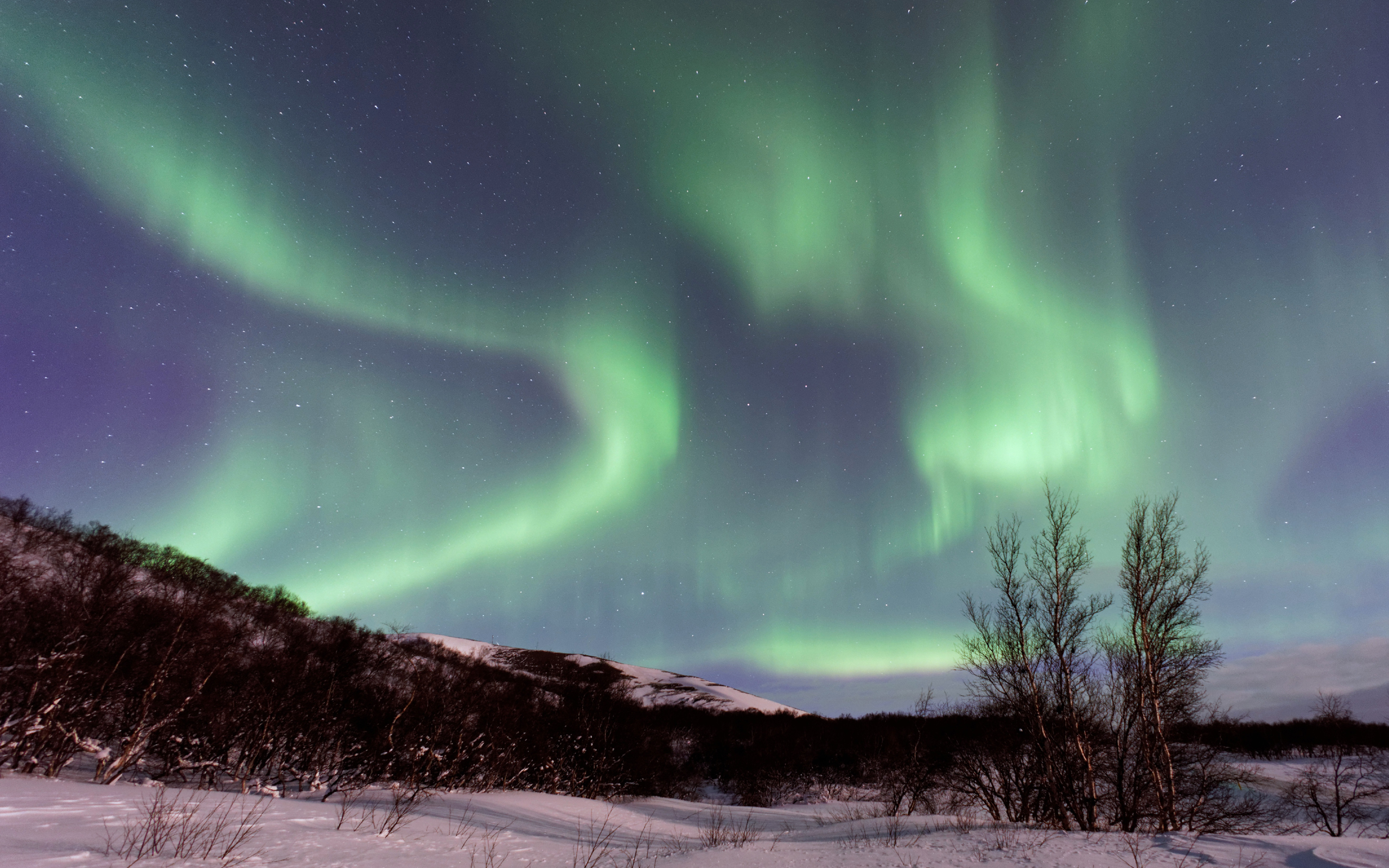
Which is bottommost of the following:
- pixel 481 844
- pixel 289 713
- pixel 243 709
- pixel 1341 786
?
pixel 1341 786

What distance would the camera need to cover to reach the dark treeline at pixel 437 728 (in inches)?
941

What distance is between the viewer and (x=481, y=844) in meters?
15.9

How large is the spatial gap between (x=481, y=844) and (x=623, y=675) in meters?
123

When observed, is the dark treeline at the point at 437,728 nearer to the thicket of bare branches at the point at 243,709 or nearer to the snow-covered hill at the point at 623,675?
the thicket of bare branches at the point at 243,709

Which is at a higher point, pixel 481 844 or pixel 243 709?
pixel 243 709

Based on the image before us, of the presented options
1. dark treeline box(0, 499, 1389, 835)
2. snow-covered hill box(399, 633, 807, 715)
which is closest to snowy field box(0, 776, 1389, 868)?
dark treeline box(0, 499, 1389, 835)

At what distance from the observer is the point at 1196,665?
81.4 feet

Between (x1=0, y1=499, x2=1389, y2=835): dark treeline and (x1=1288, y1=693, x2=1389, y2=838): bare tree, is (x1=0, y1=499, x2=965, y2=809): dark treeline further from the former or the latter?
(x1=1288, y1=693, x2=1389, y2=838): bare tree

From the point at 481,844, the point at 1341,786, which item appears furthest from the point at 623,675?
the point at 481,844

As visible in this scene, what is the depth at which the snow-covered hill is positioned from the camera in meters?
107

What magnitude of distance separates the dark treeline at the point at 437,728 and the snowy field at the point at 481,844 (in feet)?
22.9

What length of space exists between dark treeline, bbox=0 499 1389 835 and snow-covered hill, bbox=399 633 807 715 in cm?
3761

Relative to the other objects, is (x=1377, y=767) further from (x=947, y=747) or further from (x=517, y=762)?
(x=517, y=762)

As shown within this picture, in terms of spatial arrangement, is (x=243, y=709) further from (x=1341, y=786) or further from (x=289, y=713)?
(x=1341, y=786)
